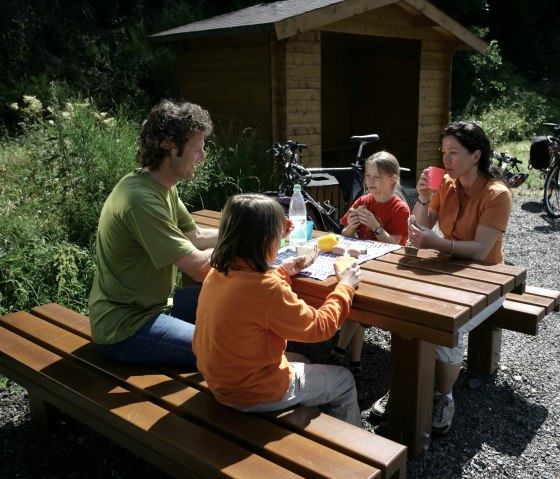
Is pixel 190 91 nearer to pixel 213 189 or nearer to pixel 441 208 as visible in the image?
pixel 213 189

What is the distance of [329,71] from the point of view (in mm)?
12570

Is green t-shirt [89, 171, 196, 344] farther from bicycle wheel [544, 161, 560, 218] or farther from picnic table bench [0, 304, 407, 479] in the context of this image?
bicycle wheel [544, 161, 560, 218]

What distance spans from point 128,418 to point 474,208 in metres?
2.07

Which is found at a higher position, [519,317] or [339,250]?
[339,250]

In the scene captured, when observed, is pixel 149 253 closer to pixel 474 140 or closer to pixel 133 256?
pixel 133 256

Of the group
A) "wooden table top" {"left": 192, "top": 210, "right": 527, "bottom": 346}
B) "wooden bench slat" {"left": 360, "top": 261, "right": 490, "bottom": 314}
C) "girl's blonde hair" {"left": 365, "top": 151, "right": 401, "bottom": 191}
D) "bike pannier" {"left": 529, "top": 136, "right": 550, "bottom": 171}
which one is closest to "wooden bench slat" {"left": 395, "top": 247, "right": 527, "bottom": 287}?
"wooden table top" {"left": 192, "top": 210, "right": 527, "bottom": 346}

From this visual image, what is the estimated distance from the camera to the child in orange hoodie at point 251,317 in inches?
82.4

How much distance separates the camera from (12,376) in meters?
2.83

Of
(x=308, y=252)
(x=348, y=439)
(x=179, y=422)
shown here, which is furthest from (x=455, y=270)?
(x=179, y=422)

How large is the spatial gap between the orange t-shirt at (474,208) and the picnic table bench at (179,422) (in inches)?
59.1

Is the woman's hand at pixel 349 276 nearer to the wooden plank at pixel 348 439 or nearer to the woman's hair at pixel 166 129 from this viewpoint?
the wooden plank at pixel 348 439

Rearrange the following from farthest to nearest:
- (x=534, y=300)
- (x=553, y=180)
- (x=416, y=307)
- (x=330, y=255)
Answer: (x=553, y=180), (x=534, y=300), (x=330, y=255), (x=416, y=307)

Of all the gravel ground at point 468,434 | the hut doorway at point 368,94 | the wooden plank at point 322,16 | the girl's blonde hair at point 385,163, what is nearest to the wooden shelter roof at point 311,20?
the wooden plank at point 322,16

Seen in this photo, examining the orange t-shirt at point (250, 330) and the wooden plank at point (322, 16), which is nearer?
the orange t-shirt at point (250, 330)
